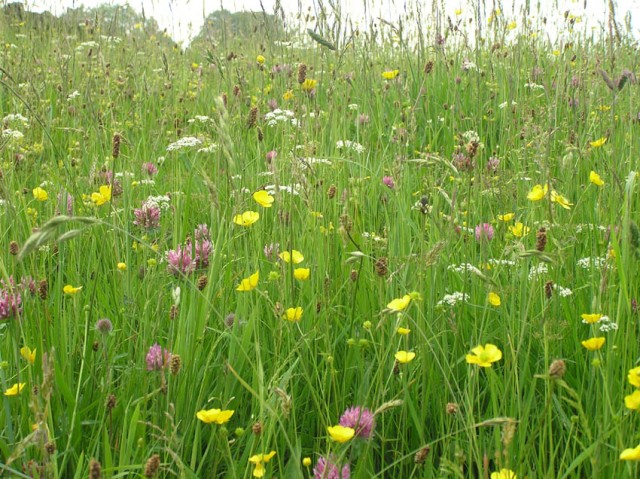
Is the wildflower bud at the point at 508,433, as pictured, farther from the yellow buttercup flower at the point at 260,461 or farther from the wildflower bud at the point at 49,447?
the wildflower bud at the point at 49,447

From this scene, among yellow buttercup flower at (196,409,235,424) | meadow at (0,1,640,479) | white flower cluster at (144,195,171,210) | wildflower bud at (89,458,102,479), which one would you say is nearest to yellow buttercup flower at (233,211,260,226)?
meadow at (0,1,640,479)

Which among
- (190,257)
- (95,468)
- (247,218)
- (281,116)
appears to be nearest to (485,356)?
(95,468)

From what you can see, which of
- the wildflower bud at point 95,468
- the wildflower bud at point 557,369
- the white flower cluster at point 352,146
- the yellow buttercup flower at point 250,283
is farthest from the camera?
the white flower cluster at point 352,146

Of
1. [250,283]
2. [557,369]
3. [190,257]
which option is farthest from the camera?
[190,257]

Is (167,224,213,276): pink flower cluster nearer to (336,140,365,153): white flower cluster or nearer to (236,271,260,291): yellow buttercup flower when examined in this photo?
(236,271,260,291): yellow buttercup flower

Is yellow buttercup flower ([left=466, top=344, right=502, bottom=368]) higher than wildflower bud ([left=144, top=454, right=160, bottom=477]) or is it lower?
higher

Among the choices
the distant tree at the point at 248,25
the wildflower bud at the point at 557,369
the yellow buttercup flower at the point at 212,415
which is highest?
the distant tree at the point at 248,25

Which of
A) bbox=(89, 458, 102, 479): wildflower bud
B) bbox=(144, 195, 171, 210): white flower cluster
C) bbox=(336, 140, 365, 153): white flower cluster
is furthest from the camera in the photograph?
bbox=(336, 140, 365, 153): white flower cluster

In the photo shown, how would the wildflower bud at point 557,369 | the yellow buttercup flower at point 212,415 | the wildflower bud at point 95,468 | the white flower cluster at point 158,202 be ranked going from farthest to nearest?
the white flower cluster at point 158,202
the yellow buttercup flower at point 212,415
the wildflower bud at point 557,369
the wildflower bud at point 95,468

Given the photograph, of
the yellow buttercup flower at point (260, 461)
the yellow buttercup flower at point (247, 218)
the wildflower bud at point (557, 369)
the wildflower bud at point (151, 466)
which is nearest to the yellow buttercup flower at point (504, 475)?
the wildflower bud at point (557, 369)

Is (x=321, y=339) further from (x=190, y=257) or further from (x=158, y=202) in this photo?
(x=158, y=202)

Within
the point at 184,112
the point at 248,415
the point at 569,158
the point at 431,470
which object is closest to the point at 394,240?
the point at 569,158

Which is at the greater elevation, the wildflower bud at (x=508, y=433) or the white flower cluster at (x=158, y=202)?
the white flower cluster at (x=158, y=202)

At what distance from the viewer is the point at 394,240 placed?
1.76 metres
